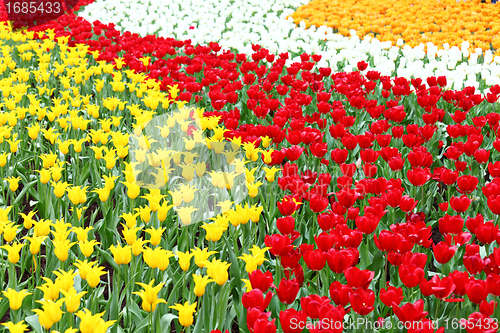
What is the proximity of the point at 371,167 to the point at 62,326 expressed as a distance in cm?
193

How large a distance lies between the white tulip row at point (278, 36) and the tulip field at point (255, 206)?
8 cm

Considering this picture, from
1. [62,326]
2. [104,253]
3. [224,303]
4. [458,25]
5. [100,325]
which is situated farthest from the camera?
[458,25]

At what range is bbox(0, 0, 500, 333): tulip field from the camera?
1.98m

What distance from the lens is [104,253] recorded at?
269 cm

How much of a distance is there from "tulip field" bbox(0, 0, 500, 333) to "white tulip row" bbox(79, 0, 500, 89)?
0.08 metres

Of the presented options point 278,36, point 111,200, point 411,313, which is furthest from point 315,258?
point 278,36

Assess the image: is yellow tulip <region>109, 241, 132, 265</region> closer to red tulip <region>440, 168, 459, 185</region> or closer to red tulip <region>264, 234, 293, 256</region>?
red tulip <region>264, 234, 293, 256</region>

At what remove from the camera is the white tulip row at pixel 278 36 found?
6.18 metres

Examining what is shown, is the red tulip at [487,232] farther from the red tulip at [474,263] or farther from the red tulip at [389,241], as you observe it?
the red tulip at [389,241]

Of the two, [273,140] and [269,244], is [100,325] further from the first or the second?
[273,140]

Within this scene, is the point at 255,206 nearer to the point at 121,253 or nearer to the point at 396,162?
the point at 396,162

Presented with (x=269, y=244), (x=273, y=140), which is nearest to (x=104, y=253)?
(x=269, y=244)

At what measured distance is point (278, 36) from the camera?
9086 millimetres

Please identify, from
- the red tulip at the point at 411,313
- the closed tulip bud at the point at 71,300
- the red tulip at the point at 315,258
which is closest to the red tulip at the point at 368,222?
the red tulip at the point at 315,258
